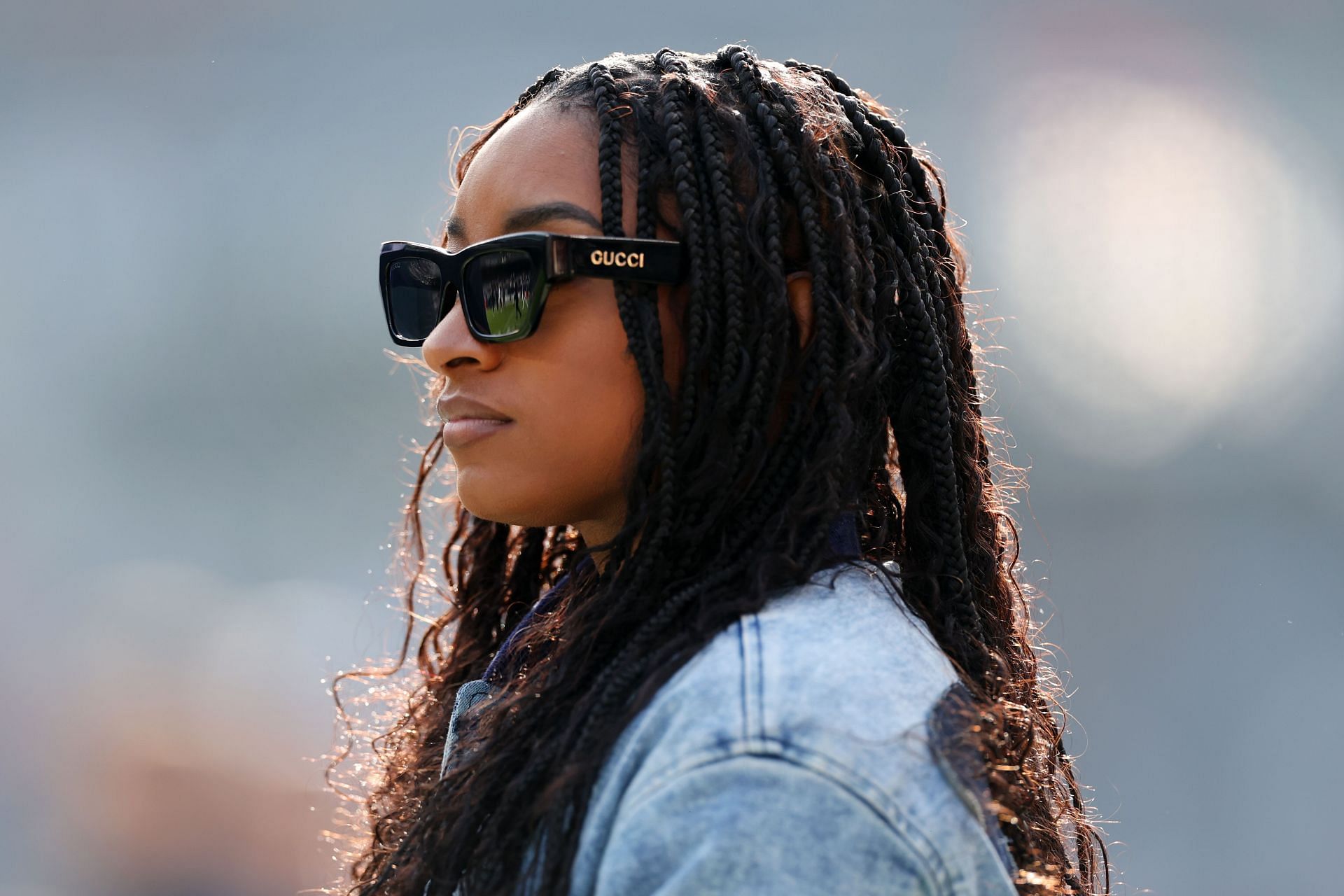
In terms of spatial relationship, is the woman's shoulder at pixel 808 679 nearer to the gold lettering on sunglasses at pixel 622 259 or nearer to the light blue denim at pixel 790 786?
the light blue denim at pixel 790 786

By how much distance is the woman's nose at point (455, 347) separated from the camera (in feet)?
4.53

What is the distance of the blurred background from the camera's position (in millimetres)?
4242

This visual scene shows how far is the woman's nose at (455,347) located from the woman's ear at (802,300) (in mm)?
349

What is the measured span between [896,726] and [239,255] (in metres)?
7.00

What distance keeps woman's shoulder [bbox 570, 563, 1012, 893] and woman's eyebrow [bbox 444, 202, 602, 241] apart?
520 millimetres

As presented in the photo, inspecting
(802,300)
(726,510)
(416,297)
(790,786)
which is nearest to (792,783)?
(790,786)

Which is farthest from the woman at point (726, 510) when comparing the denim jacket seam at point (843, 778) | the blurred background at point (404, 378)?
the blurred background at point (404, 378)

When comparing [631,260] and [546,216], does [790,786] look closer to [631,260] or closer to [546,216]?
[631,260]

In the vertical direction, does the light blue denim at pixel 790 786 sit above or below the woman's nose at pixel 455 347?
below

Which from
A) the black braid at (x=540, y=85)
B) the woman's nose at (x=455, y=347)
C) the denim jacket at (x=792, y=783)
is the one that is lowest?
the denim jacket at (x=792, y=783)

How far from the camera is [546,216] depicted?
1.35m

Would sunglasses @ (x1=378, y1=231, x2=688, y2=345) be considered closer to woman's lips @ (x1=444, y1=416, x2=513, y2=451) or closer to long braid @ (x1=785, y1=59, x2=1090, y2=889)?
woman's lips @ (x1=444, y1=416, x2=513, y2=451)

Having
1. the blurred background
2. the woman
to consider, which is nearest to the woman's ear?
the woman

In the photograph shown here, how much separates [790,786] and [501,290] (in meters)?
0.69
